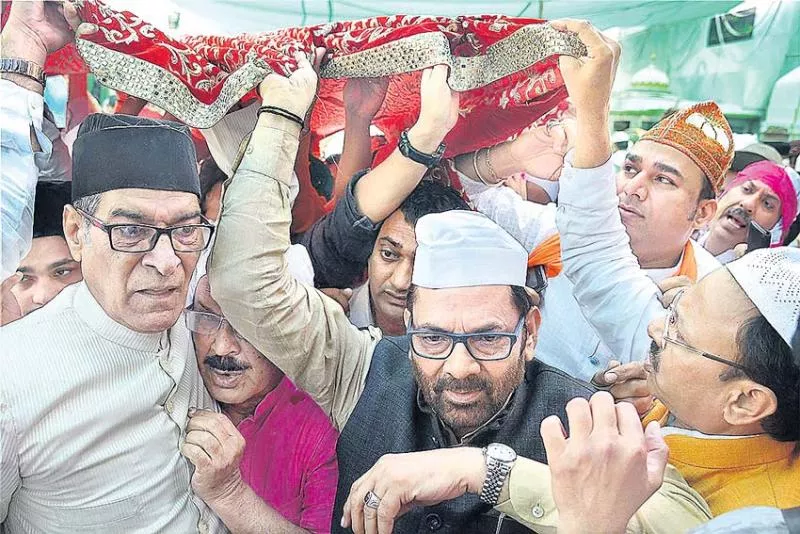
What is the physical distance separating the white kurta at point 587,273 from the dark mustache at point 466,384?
188mm

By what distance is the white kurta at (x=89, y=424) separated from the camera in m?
1.72

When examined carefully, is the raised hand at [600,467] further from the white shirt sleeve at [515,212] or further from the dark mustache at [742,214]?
the dark mustache at [742,214]

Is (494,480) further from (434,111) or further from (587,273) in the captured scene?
(434,111)

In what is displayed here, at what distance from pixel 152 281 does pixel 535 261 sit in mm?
943

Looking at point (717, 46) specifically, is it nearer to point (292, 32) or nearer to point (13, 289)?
point (292, 32)

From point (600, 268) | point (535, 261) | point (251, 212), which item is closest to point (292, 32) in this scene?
point (251, 212)

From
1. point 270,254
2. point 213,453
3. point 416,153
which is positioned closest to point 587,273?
point 416,153

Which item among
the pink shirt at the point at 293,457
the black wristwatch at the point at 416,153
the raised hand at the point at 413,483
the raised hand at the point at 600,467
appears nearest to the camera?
the raised hand at the point at 600,467

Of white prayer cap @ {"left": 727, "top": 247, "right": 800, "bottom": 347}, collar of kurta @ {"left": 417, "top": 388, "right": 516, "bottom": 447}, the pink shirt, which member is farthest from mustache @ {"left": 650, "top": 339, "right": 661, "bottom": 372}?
the pink shirt

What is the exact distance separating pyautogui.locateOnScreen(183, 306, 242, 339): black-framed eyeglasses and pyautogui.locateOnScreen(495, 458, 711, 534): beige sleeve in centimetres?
77

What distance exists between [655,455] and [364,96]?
1092mm

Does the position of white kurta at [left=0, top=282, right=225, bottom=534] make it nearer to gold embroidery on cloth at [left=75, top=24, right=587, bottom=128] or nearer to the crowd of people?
the crowd of people

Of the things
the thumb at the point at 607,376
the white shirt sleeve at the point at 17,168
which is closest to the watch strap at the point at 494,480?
the thumb at the point at 607,376

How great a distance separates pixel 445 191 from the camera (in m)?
1.83
